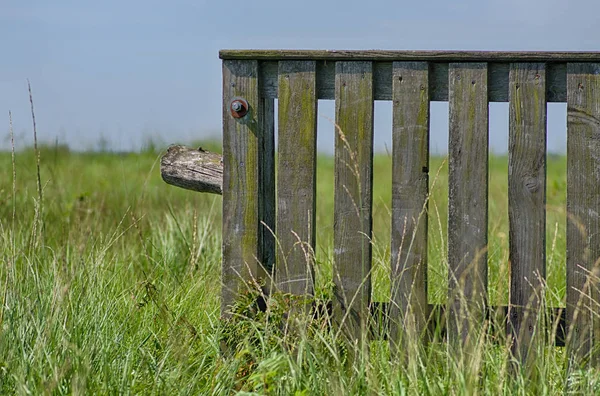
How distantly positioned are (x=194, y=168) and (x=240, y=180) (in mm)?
444

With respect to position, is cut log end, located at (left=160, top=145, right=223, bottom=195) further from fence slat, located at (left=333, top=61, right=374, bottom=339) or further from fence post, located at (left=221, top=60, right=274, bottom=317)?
fence slat, located at (left=333, top=61, right=374, bottom=339)

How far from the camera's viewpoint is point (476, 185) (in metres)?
3.54

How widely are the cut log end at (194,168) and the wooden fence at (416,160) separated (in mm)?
267

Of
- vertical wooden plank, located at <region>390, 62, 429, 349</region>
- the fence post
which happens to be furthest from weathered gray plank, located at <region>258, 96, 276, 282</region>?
vertical wooden plank, located at <region>390, 62, 429, 349</region>

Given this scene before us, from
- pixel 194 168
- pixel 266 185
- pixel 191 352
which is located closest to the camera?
pixel 191 352

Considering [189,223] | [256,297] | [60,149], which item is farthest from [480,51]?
[60,149]

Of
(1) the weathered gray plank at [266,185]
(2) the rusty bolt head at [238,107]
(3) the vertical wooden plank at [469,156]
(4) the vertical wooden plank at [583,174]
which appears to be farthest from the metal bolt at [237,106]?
(4) the vertical wooden plank at [583,174]

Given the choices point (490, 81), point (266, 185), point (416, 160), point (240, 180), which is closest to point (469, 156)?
point (416, 160)

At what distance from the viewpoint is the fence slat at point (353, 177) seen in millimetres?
3547

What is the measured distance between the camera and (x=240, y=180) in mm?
3709

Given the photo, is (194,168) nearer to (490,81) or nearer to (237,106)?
(237,106)

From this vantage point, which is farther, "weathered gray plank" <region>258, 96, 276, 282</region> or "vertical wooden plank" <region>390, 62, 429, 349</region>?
"weathered gray plank" <region>258, 96, 276, 282</region>

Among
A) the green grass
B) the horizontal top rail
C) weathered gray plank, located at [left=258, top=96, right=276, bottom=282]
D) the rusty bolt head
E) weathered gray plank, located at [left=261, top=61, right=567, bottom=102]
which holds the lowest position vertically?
the green grass

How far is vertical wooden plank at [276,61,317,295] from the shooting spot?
3.60m
